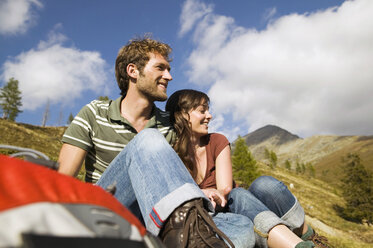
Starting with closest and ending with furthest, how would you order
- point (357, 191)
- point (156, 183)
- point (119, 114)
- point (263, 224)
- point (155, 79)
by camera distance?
point (156, 183), point (263, 224), point (119, 114), point (155, 79), point (357, 191)

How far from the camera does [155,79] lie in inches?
146

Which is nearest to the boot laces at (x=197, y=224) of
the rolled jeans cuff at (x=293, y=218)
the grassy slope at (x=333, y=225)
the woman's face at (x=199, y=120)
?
the rolled jeans cuff at (x=293, y=218)

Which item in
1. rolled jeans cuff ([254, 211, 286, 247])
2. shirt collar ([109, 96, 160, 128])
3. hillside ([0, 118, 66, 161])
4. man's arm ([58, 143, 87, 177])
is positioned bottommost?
rolled jeans cuff ([254, 211, 286, 247])

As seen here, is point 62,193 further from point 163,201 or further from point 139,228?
point 163,201

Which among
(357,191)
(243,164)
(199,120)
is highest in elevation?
(243,164)

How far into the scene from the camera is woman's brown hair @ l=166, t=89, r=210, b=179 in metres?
3.43

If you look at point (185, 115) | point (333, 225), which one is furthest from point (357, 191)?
point (185, 115)

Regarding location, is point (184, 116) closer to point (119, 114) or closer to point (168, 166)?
point (119, 114)

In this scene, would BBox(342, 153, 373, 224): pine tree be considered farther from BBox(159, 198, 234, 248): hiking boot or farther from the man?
BBox(159, 198, 234, 248): hiking boot

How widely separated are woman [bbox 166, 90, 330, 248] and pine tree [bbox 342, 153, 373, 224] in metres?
38.4

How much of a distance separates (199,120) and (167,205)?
7.36ft

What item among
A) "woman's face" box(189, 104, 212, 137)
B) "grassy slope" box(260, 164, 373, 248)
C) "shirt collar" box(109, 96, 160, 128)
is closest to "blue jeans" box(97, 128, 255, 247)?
"shirt collar" box(109, 96, 160, 128)

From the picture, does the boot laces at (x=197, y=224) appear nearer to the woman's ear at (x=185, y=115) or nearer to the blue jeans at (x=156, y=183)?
the blue jeans at (x=156, y=183)

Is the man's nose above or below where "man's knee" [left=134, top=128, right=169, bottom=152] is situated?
above
